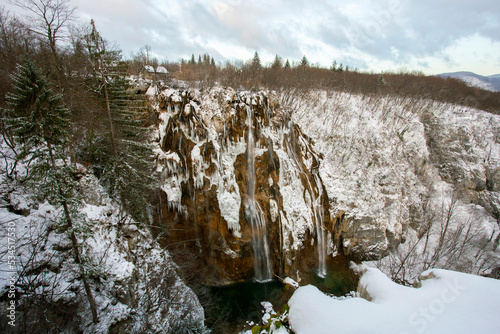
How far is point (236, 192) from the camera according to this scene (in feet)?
45.5

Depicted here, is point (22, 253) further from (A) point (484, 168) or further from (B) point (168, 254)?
(A) point (484, 168)

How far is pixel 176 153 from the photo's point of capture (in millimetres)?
13914

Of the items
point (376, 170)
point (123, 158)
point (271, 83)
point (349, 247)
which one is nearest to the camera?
point (123, 158)

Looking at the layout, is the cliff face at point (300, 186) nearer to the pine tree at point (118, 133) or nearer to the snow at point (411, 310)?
the pine tree at point (118, 133)

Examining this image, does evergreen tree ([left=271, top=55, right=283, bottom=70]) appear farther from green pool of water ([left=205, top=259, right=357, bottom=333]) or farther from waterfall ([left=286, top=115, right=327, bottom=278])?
green pool of water ([left=205, top=259, right=357, bottom=333])

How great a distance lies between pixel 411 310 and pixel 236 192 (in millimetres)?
11418

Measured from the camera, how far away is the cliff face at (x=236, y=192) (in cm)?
1325

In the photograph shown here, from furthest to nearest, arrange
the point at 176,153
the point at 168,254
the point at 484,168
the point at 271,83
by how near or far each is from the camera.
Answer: the point at 271,83 → the point at 484,168 → the point at 176,153 → the point at 168,254

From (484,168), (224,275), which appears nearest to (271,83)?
(224,275)

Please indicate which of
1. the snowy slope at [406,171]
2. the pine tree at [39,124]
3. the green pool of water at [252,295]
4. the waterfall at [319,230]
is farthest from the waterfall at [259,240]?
the pine tree at [39,124]

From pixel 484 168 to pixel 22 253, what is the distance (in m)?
35.2

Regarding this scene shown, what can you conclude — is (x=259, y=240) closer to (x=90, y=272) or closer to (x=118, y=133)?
(x=90, y=272)

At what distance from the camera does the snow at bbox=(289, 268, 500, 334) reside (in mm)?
2561

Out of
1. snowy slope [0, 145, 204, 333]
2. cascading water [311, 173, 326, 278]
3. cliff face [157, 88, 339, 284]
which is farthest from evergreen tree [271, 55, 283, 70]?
snowy slope [0, 145, 204, 333]
